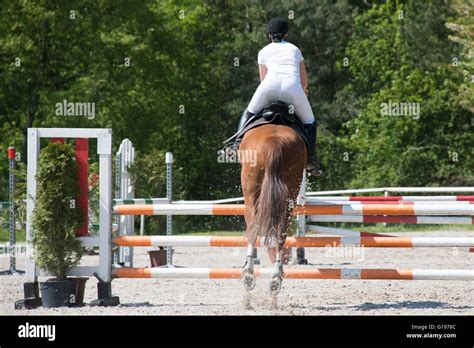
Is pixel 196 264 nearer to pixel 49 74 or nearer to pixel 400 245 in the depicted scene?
pixel 400 245

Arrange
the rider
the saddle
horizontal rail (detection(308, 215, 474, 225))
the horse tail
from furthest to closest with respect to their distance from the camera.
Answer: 1. horizontal rail (detection(308, 215, 474, 225))
2. the rider
3. the saddle
4. the horse tail

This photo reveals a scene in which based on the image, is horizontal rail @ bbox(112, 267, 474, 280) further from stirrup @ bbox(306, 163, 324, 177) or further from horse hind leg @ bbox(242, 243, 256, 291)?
stirrup @ bbox(306, 163, 324, 177)

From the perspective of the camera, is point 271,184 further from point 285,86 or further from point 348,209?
point 285,86

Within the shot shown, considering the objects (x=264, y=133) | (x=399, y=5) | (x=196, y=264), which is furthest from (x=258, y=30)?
(x=264, y=133)

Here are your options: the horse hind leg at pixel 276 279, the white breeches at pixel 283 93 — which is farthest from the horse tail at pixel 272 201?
the white breeches at pixel 283 93

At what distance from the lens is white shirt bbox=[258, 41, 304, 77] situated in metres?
7.64

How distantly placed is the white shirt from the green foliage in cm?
178

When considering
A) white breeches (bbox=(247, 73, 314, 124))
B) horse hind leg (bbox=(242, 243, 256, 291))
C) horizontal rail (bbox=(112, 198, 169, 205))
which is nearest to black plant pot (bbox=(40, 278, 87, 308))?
horizontal rail (bbox=(112, 198, 169, 205))

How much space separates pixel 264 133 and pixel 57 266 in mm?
2074

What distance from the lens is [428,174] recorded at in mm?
27578

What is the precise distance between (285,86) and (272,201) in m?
1.08

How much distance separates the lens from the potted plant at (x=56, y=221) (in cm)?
773

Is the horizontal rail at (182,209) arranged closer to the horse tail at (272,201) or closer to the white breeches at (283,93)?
the horse tail at (272,201)

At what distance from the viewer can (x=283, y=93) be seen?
755 centimetres
